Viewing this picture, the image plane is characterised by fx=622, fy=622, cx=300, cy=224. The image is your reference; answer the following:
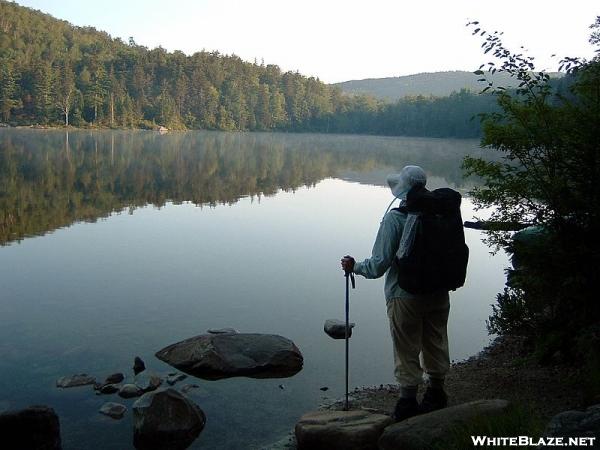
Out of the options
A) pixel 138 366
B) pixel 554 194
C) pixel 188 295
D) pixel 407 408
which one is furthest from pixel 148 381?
pixel 554 194

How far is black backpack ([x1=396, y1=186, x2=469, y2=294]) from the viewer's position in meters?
5.66

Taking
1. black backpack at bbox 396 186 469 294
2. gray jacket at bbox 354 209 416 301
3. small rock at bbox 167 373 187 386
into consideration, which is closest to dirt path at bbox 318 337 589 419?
black backpack at bbox 396 186 469 294

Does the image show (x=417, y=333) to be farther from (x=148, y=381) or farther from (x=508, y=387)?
(x=148, y=381)

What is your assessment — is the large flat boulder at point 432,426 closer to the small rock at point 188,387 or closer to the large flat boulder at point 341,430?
the large flat boulder at point 341,430

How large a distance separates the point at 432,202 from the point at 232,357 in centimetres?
445

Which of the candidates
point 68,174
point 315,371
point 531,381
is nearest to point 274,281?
point 315,371

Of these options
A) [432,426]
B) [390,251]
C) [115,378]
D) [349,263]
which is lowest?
[115,378]

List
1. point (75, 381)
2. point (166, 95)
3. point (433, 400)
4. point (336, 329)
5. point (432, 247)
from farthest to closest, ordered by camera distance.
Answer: point (166, 95)
point (336, 329)
point (75, 381)
point (433, 400)
point (432, 247)

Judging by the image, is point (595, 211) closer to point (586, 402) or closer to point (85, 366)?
point (586, 402)

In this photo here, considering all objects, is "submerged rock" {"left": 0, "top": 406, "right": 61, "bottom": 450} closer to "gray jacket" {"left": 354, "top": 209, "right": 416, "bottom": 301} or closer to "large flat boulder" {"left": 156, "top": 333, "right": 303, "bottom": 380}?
"large flat boulder" {"left": 156, "top": 333, "right": 303, "bottom": 380}

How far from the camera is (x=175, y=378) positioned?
27.6 ft

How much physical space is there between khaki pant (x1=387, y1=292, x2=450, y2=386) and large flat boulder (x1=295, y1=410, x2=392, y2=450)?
522 millimetres

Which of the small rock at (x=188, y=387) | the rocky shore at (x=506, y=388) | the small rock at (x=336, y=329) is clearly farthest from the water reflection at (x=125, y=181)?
the rocky shore at (x=506, y=388)

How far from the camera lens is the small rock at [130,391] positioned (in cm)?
775
